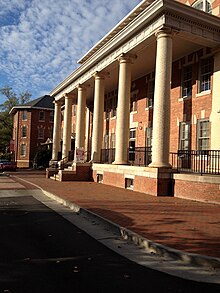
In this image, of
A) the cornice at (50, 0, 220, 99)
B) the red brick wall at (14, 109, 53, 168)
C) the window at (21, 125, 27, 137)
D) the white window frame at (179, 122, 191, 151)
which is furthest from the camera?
the window at (21, 125, 27, 137)

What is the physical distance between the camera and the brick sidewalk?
6.58 meters

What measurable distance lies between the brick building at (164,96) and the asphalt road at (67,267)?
6723 millimetres

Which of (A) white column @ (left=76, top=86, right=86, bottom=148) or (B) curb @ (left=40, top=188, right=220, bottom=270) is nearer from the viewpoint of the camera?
(B) curb @ (left=40, top=188, right=220, bottom=270)

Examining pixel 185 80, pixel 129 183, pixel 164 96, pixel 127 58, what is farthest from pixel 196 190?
pixel 127 58

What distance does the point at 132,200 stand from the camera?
1271cm

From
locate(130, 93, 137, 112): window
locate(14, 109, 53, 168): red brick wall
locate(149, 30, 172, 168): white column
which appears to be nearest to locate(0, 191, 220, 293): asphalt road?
locate(149, 30, 172, 168): white column

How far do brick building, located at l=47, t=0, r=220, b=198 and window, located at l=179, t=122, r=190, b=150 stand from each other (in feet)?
0.18

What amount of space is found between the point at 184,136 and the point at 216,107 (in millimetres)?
2910

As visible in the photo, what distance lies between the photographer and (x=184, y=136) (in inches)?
717

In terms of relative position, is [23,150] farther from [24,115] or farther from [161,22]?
[161,22]

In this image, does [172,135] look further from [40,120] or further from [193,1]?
[40,120]

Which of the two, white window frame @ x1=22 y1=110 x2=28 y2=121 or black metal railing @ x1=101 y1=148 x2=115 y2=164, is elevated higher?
white window frame @ x1=22 y1=110 x2=28 y2=121

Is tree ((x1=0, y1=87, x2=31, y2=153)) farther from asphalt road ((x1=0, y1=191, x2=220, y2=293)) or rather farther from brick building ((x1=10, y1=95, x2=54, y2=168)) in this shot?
asphalt road ((x1=0, y1=191, x2=220, y2=293))

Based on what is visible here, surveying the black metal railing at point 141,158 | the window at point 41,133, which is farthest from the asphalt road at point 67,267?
the window at point 41,133
